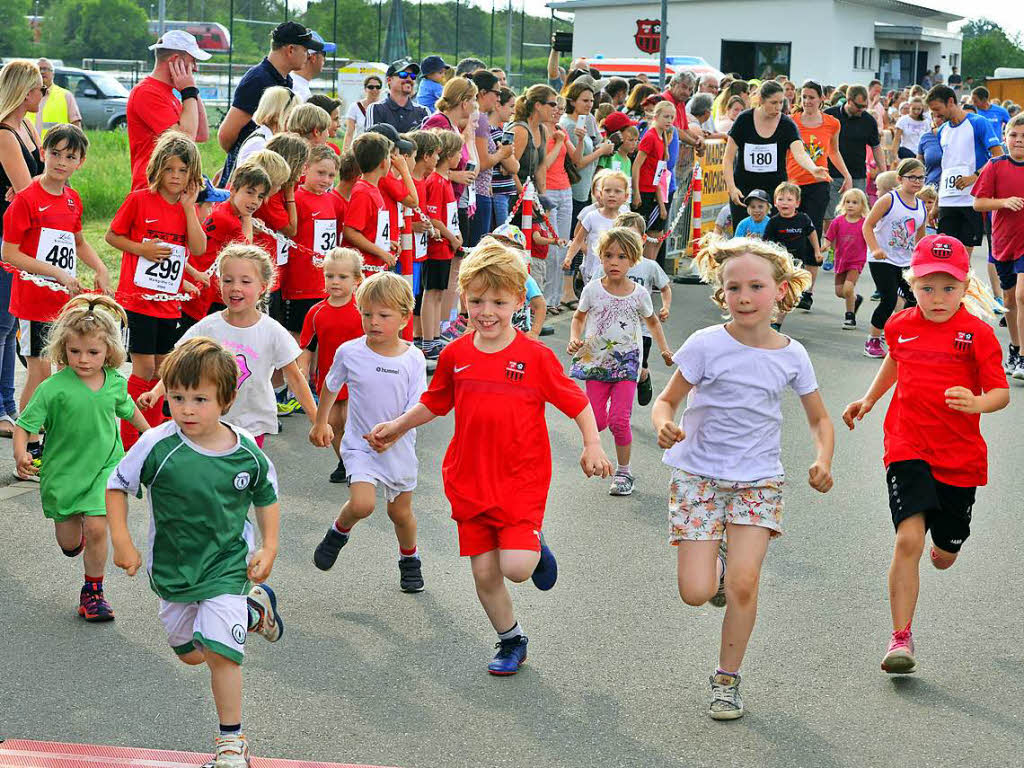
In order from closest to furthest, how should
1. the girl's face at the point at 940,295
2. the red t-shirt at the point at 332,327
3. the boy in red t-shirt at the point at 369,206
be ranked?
the girl's face at the point at 940,295
the red t-shirt at the point at 332,327
the boy in red t-shirt at the point at 369,206

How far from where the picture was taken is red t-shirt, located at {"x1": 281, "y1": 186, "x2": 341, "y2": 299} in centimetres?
922

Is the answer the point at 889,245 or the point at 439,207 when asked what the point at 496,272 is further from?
the point at 889,245

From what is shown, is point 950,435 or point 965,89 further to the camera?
point 965,89

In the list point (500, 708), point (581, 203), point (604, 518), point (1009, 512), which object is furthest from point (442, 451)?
point (581, 203)

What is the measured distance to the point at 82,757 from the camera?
439 cm

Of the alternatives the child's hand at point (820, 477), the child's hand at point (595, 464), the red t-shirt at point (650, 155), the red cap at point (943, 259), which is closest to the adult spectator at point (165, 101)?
the child's hand at point (595, 464)

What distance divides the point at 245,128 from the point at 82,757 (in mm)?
6310

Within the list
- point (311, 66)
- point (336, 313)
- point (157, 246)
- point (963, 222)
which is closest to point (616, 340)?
point (336, 313)

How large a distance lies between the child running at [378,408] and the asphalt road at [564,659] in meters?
0.22

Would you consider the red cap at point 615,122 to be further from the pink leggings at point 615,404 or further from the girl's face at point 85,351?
the girl's face at point 85,351

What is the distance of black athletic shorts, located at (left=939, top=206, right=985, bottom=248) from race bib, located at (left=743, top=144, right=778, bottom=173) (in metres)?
1.80

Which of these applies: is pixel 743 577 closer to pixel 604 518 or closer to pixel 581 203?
pixel 604 518

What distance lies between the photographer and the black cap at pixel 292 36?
10.1m

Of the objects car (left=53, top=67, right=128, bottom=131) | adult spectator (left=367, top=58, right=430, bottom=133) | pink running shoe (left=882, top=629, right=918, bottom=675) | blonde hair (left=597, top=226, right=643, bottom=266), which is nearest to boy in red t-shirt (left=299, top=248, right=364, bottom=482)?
blonde hair (left=597, top=226, right=643, bottom=266)
